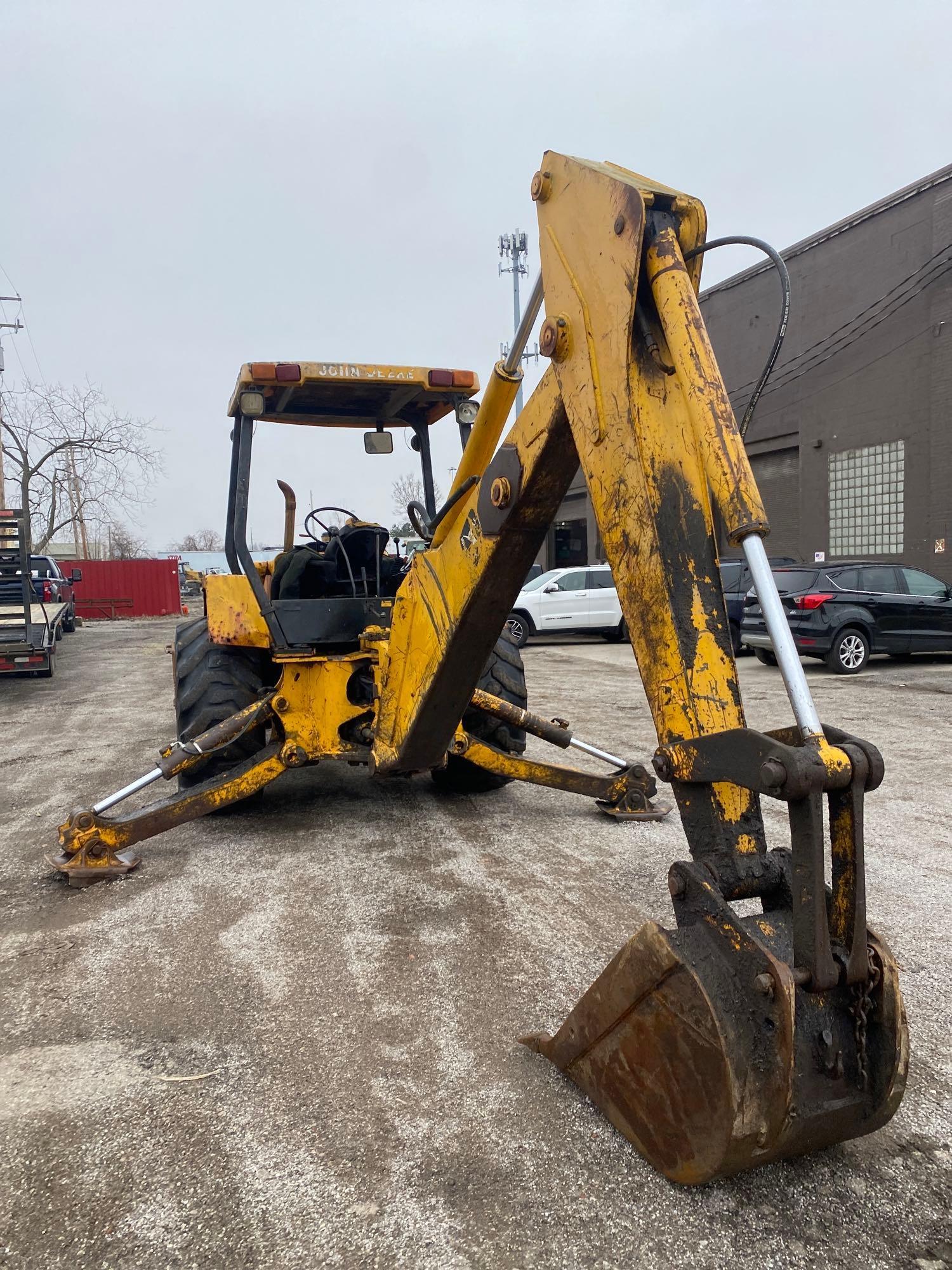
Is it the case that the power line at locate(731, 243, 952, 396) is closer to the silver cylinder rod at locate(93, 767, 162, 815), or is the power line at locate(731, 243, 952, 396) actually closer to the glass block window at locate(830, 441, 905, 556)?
the glass block window at locate(830, 441, 905, 556)

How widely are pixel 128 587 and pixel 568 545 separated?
16204 mm

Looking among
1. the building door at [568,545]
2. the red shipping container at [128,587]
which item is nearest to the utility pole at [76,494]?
the red shipping container at [128,587]

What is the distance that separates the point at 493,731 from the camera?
5238 mm

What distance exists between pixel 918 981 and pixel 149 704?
906 cm

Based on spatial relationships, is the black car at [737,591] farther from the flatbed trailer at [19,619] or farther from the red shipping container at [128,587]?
the red shipping container at [128,587]

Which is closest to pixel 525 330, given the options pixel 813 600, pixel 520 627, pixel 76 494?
pixel 813 600

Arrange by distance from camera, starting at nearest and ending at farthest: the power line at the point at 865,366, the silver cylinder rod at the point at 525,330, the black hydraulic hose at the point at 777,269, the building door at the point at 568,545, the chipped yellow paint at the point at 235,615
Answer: the black hydraulic hose at the point at 777,269
the silver cylinder rod at the point at 525,330
the chipped yellow paint at the point at 235,615
the power line at the point at 865,366
the building door at the point at 568,545

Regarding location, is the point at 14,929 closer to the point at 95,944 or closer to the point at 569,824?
the point at 95,944

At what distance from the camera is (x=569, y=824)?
498cm

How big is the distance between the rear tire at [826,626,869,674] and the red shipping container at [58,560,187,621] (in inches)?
1014

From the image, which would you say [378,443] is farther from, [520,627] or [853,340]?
[853,340]

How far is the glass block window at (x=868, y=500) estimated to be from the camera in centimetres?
1861

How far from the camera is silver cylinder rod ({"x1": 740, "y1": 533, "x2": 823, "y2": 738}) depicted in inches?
72.8

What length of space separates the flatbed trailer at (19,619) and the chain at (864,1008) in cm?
1235
